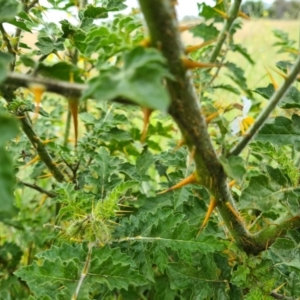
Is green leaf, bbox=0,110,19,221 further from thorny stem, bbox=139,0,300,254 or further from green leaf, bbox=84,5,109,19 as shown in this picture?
green leaf, bbox=84,5,109,19

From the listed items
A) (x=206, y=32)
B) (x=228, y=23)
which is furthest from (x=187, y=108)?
(x=206, y=32)

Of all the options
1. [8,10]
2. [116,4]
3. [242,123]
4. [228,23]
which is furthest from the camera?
[228,23]

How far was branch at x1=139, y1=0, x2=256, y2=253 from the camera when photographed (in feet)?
1.81

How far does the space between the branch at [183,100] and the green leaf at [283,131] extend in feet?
0.68

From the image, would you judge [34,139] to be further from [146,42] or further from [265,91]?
[146,42]

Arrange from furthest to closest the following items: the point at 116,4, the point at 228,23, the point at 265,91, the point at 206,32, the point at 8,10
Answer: the point at 206,32
the point at 228,23
the point at 116,4
the point at 265,91
the point at 8,10

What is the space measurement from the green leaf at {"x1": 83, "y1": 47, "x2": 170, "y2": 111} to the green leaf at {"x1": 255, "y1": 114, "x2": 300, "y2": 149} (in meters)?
0.49

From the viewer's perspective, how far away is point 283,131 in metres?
0.95

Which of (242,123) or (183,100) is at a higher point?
(183,100)

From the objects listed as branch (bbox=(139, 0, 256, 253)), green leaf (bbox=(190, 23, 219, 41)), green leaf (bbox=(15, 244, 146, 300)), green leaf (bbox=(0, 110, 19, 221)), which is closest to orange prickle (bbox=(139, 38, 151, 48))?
branch (bbox=(139, 0, 256, 253))

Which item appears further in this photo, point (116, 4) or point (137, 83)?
point (116, 4)

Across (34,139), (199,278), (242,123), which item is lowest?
(199,278)

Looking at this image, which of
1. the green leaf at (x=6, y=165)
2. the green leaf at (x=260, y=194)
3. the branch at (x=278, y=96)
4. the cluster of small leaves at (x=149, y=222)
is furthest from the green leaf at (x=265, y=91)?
the green leaf at (x=6, y=165)

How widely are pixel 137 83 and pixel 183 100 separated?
0.51 feet
